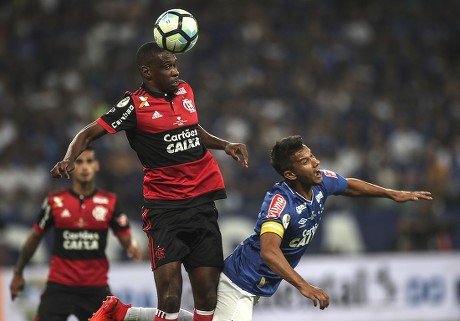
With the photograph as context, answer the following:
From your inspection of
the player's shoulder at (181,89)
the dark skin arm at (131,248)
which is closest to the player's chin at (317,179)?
the player's shoulder at (181,89)

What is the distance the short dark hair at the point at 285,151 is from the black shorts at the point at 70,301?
2.37 metres

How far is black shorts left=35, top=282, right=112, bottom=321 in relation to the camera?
8086 millimetres

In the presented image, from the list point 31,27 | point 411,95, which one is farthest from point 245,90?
point 31,27

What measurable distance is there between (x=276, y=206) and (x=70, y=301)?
257 cm

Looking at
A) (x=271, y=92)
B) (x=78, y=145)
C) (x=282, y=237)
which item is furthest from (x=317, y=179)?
(x=271, y=92)

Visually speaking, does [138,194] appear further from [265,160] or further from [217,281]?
[217,281]

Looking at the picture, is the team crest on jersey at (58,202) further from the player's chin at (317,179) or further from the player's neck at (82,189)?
the player's chin at (317,179)

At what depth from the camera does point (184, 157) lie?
677cm

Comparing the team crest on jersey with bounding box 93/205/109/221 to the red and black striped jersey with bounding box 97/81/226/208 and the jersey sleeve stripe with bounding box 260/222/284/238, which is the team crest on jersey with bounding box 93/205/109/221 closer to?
the red and black striped jersey with bounding box 97/81/226/208

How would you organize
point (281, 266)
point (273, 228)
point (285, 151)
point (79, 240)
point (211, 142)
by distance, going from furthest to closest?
point (79, 240) → point (211, 142) → point (285, 151) → point (273, 228) → point (281, 266)

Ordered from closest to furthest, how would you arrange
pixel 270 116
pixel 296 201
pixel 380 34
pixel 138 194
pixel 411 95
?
pixel 296 201 → pixel 138 194 → pixel 270 116 → pixel 411 95 → pixel 380 34

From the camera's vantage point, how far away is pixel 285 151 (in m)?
6.80

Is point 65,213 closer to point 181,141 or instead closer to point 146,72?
point 181,141

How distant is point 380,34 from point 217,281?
502 inches
